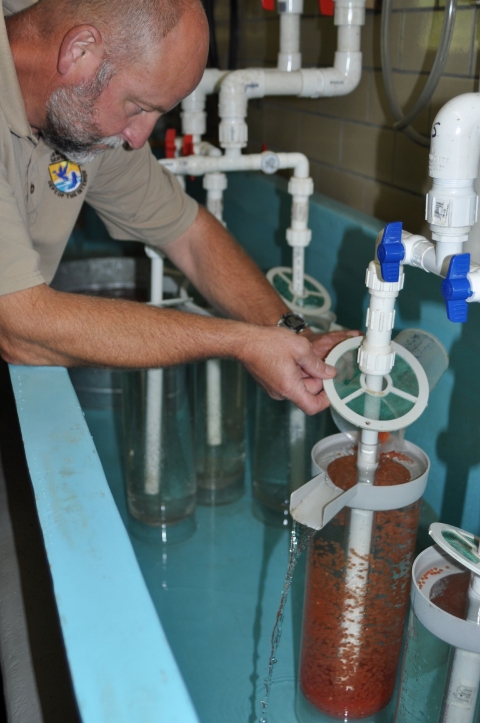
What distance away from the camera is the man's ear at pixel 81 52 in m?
0.95

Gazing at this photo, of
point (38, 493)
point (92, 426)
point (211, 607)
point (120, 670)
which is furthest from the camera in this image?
point (92, 426)

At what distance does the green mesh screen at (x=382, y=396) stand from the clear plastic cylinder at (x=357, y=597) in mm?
88

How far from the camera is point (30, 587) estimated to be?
87 centimetres

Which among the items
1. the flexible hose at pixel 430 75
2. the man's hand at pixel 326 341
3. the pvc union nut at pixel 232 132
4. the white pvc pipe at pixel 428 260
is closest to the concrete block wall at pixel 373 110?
the flexible hose at pixel 430 75

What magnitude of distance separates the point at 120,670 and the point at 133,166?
39.0 inches

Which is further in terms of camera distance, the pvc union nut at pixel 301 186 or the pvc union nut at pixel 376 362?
the pvc union nut at pixel 301 186

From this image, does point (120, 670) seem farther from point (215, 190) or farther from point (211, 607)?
point (215, 190)

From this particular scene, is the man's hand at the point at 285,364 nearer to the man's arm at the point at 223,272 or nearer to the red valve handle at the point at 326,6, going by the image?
the man's arm at the point at 223,272

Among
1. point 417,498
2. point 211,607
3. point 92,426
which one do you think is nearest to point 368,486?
point 417,498

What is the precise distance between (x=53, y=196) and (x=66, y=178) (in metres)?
0.04

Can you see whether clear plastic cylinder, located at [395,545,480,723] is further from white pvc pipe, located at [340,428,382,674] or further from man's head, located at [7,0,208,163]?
man's head, located at [7,0,208,163]

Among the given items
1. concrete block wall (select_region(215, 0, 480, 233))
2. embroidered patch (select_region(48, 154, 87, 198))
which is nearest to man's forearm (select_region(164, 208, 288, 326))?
embroidered patch (select_region(48, 154, 87, 198))

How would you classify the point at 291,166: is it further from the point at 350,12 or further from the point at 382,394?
the point at 382,394

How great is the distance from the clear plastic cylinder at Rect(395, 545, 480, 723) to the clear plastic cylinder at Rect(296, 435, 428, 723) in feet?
0.29
